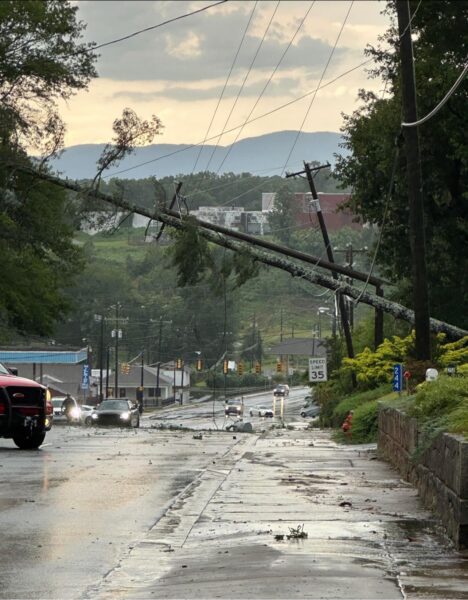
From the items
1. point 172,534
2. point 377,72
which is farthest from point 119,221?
point 172,534

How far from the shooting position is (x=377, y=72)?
1743 inches

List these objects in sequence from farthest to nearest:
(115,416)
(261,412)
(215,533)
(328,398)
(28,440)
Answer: (261,412), (328,398), (115,416), (28,440), (215,533)

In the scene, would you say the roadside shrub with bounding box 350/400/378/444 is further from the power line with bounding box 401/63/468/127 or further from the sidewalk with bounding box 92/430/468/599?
the sidewalk with bounding box 92/430/468/599

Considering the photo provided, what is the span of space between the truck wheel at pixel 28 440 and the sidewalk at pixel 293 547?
7.38 m

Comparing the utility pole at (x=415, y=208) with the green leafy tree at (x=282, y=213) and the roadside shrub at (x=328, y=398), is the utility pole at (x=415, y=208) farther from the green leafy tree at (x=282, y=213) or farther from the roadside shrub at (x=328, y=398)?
the green leafy tree at (x=282, y=213)

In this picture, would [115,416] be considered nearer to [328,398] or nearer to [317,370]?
[328,398]

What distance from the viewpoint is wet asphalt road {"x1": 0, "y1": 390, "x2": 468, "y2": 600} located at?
9.19 metres

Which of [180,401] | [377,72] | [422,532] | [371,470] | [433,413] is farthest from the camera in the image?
[180,401]

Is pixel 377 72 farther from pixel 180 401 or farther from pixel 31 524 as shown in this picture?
pixel 180 401

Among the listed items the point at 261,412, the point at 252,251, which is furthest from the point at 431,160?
the point at 261,412

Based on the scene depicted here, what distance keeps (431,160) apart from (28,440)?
72.2ft

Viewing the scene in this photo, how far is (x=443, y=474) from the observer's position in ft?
41.5

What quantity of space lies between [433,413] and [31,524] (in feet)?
17.0

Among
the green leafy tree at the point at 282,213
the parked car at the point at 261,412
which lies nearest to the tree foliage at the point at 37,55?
the parked car at the point at 261,412
